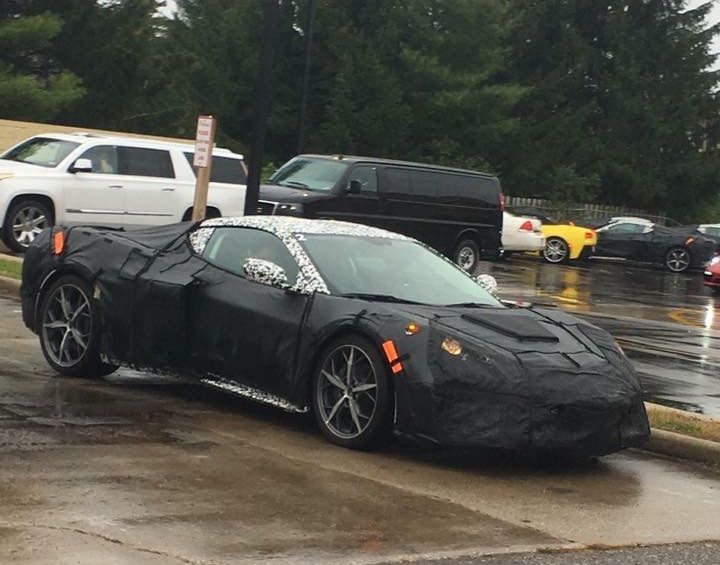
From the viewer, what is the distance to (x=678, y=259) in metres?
39.8

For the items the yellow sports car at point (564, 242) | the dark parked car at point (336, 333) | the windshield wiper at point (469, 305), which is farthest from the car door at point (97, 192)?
the yellow sports car at point (564, 242)

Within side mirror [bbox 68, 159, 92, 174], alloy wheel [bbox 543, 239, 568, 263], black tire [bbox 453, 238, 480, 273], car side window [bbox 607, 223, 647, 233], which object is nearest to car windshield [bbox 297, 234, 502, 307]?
side mirror [bbox 68, 159, 92, 174]

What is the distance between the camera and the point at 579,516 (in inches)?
297

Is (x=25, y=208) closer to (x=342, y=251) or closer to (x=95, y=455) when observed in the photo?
(x=342, y=251)

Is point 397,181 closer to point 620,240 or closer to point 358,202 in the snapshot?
point 358,202

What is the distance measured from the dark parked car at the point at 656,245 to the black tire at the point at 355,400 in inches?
1261

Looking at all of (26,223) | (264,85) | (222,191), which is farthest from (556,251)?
(264,85)

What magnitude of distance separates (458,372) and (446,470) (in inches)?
22.5

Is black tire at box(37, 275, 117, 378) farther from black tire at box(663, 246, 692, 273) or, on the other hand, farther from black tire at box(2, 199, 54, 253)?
black tire at box(663, 246, 692, 273)

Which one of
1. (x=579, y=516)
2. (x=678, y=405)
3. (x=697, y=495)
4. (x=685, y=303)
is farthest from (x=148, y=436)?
(x=685, y=303)

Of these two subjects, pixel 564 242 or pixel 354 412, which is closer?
pixel 354 412

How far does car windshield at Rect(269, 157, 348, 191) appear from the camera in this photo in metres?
23.9

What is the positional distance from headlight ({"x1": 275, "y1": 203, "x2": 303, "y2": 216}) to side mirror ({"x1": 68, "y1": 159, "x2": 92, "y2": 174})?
3.25 metres

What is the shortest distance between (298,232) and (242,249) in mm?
413
